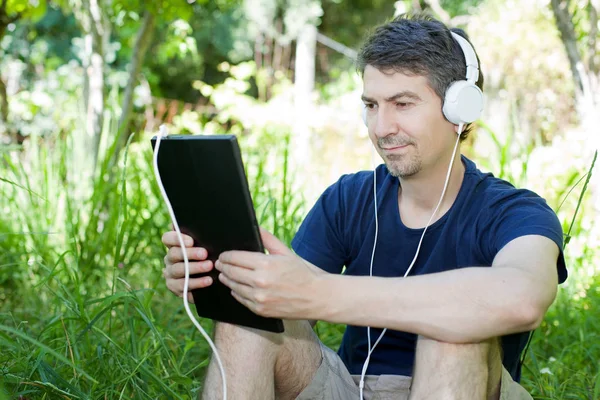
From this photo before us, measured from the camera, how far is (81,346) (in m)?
2.55

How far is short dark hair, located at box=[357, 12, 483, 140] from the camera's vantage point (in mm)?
2227

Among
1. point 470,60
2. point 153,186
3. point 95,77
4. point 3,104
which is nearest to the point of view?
point 470,60

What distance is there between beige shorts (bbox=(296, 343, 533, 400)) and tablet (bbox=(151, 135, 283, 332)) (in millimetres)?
332

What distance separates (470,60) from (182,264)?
1.03 m

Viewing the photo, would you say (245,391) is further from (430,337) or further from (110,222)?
(110,222)

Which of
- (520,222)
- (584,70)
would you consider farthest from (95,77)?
(520,222)

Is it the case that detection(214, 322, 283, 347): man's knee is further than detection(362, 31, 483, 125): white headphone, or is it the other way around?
detection(362, 31, 483, 125): white headphone

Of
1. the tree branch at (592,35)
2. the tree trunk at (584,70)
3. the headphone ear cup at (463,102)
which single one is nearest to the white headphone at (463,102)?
the headphone ear cup at (463,102)

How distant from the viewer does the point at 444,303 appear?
1.70 m

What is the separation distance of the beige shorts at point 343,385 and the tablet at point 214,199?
0.33m

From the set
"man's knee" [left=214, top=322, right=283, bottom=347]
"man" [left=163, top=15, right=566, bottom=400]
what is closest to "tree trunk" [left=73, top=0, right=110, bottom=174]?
"man" [left=163, top=15, right=566, bottom=400]

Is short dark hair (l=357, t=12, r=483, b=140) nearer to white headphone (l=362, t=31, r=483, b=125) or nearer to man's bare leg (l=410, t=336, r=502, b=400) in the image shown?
white headphone (l=362, t=31, r=483, b=125)

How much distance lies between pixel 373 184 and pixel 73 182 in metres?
2.24

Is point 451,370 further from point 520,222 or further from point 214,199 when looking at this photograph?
point 214,199
